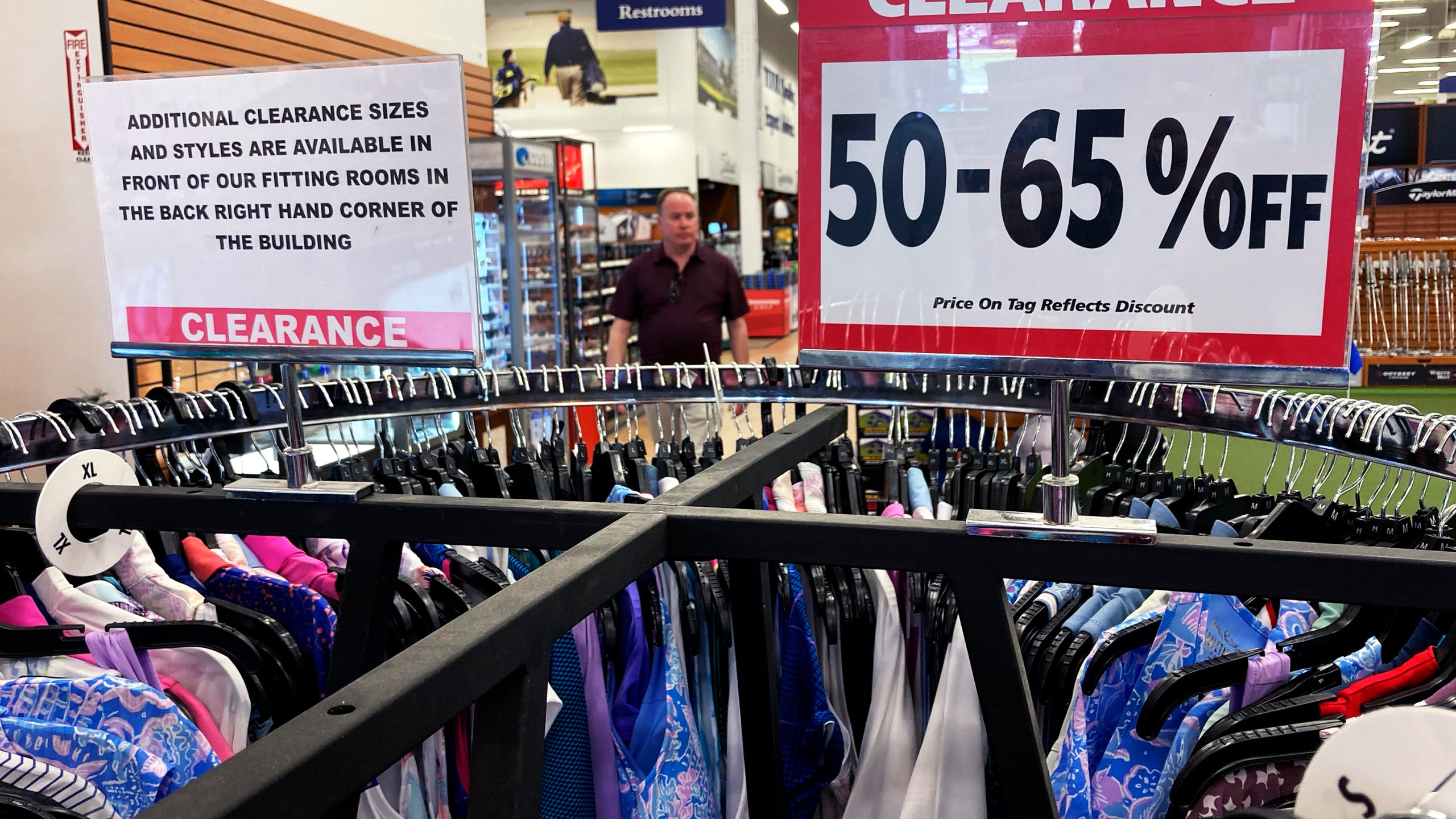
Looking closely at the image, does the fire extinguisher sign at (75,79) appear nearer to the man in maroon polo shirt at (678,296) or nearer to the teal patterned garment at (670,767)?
the man in maroon polo shirt at (678,296)

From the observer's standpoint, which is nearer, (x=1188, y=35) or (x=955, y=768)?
(x=1188, y=35)

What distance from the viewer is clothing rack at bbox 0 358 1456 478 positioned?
1.51 metres

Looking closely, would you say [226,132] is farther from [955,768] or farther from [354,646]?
[955,768]

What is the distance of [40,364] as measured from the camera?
4.12 m

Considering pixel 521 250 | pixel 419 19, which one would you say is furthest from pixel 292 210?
pixel 521 250

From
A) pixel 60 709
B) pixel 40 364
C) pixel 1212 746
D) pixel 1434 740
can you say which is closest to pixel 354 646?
pixel 60 709

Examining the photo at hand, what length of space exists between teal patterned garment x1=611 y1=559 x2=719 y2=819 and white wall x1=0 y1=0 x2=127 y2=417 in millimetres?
3625

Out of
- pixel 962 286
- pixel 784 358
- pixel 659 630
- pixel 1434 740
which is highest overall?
pixel 962 286

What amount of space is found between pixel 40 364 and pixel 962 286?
4.16 m

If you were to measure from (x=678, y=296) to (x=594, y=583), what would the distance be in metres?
4.24

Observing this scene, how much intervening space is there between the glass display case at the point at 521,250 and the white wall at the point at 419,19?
0.65 m

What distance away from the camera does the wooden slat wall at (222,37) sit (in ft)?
14.0

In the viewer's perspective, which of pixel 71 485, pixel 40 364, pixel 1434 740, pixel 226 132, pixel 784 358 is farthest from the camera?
pixel 784 358

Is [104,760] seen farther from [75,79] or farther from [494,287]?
[494,287]
